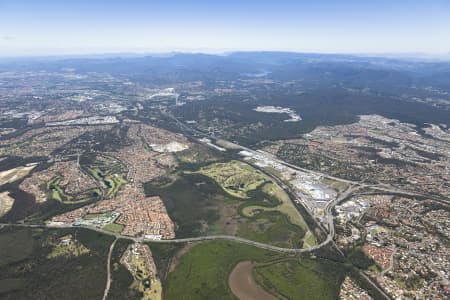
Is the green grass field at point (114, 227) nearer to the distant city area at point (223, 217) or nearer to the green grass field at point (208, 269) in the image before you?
the distant city area at point (223, 217)

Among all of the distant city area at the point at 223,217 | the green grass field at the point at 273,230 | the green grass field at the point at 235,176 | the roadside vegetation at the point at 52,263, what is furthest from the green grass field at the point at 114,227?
the green grass field at the point at 235,176

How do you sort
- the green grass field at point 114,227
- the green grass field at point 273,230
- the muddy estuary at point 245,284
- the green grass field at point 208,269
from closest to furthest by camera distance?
the muddy estuary at point 245,284 → the green grass field at point 208,269 → the green grass field at point 273,230 → the green grass field at point 114,227

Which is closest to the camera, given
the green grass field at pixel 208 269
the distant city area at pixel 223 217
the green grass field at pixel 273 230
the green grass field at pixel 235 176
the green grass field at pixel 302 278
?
the green grass field at pixel 302 278

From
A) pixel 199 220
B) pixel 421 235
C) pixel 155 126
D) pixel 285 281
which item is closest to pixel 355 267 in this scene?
pixel 285 281

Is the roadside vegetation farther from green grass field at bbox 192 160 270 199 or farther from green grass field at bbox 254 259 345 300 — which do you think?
green grass field at bbox 192 160 270 199

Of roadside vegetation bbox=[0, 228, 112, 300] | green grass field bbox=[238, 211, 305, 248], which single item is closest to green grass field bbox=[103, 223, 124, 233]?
roadside vegetation bbox=[0, 228, 112, 300]

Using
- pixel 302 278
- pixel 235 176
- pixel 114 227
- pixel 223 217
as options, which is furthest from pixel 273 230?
pixel 114 227

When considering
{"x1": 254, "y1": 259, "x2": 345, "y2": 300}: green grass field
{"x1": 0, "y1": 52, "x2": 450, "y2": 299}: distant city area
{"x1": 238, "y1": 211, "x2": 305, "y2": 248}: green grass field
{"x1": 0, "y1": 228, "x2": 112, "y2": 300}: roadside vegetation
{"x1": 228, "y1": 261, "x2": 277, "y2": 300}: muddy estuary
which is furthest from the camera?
{"x1": 238, "y1": 211, "x2": 305, "y2": 248}: green grass field

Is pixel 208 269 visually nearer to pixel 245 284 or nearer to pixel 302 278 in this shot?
pixel 245 284

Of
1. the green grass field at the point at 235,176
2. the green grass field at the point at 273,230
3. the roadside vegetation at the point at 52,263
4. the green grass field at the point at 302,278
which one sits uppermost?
the roadside vegetation at the point at 52,263
